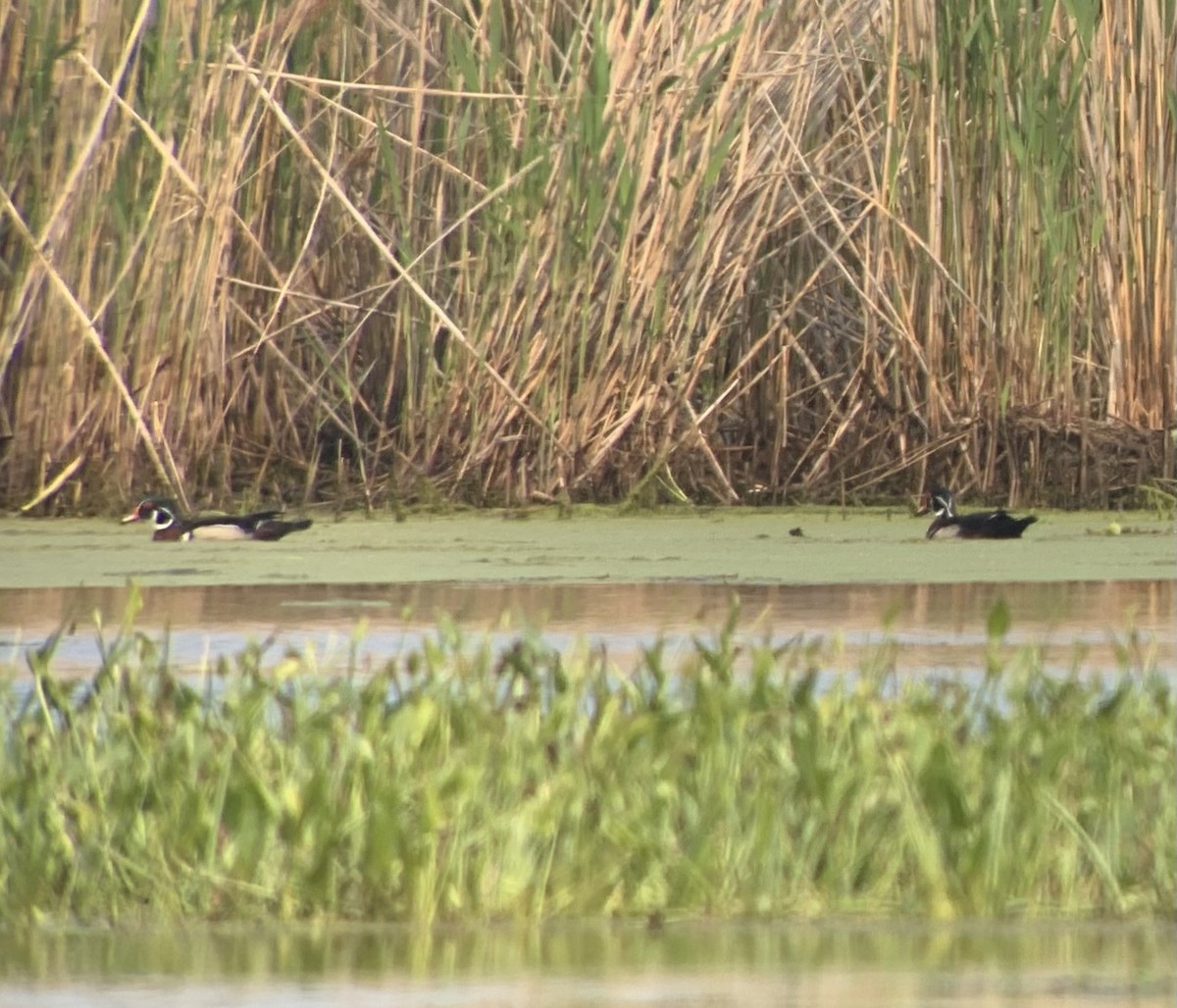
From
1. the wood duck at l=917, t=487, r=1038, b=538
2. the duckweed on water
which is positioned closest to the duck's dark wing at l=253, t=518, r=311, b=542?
the wood duck at l=917, t=487, r=1038, b=538

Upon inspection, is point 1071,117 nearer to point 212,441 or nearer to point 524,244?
point 524,244

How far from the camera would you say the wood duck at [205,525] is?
8.66 metres

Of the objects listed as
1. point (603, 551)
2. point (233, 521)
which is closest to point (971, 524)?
point (603, 551)

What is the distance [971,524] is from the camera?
871 centimetres

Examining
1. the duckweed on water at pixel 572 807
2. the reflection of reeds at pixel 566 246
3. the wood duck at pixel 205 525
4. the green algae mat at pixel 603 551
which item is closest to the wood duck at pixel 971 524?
the green algae mat at pixel 603 551

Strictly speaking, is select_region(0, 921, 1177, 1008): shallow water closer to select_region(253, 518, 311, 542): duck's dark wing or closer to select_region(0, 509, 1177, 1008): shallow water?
select_region(0, 509, 1177, 1008): shallow water

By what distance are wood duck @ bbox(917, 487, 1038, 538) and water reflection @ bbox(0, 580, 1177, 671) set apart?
763 mm

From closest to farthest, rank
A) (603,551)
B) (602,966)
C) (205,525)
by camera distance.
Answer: (602,966), (603,551), (205,525)

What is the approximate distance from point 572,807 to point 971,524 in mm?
4969

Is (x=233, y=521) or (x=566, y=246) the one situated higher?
(x=566, y=246)

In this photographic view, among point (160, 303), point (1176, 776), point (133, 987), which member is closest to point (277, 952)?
point (133, 987)

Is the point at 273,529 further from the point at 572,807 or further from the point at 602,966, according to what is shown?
the point at 602,966

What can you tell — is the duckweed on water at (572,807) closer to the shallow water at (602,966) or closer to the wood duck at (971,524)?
the shallow water at (602,966)

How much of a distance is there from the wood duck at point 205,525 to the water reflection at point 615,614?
0.91m
